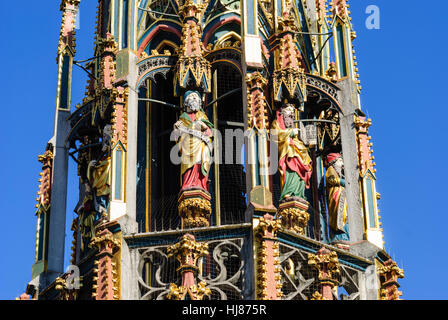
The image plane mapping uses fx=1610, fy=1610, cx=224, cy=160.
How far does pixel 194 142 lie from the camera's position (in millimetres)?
38531

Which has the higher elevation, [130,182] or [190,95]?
[190,95]

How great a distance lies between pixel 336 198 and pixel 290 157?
6.68 feet

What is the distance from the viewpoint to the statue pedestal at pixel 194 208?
1471 inches

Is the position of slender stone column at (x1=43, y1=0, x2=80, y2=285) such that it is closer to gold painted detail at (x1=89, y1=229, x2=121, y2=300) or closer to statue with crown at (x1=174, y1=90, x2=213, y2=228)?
gold painted detail at (x1=89, y1=229, x2=121, y2=300)

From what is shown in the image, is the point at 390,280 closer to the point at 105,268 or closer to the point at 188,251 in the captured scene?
the point at 188,251

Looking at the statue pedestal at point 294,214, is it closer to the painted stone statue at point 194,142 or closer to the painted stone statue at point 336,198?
the painted stone statue at point 336,198

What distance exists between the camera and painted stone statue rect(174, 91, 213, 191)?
3809 cm

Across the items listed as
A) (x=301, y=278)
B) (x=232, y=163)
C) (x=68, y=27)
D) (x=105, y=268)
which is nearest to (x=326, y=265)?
(x=301, y=278)

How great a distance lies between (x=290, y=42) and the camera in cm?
4047

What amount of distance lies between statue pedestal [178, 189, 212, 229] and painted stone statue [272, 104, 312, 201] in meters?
2.00
